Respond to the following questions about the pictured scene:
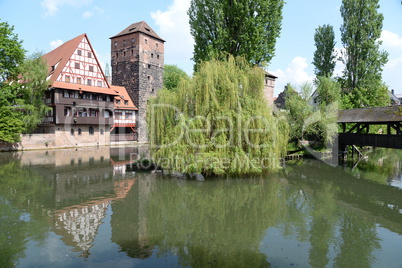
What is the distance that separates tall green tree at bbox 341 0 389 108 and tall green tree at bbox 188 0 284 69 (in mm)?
16918

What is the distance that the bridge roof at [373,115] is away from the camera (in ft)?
59.6

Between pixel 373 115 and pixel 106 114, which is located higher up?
pixel 106 114

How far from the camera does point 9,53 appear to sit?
2533cm

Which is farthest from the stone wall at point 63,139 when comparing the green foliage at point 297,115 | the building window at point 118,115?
the green foliage at point 297,115

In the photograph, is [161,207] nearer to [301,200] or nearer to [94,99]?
[301,200]

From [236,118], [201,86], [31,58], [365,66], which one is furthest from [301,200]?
[31,58]

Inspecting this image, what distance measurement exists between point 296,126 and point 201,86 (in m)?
12.5

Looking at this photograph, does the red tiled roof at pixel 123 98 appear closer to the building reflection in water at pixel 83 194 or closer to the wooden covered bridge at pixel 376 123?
the building reflection in water at pixel 83 194

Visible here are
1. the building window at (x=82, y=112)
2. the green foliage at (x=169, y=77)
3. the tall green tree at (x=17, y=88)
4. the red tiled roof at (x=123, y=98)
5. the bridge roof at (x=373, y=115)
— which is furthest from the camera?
the green foliage at (x=169, y=77)

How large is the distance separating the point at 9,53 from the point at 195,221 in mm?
26341

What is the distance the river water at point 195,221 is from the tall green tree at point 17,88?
12315mm

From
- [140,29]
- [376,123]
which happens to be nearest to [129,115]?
[140,29]

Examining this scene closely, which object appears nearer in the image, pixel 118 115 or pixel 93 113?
pixel 93 113

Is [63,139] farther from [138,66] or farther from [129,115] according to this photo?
[138,66]
